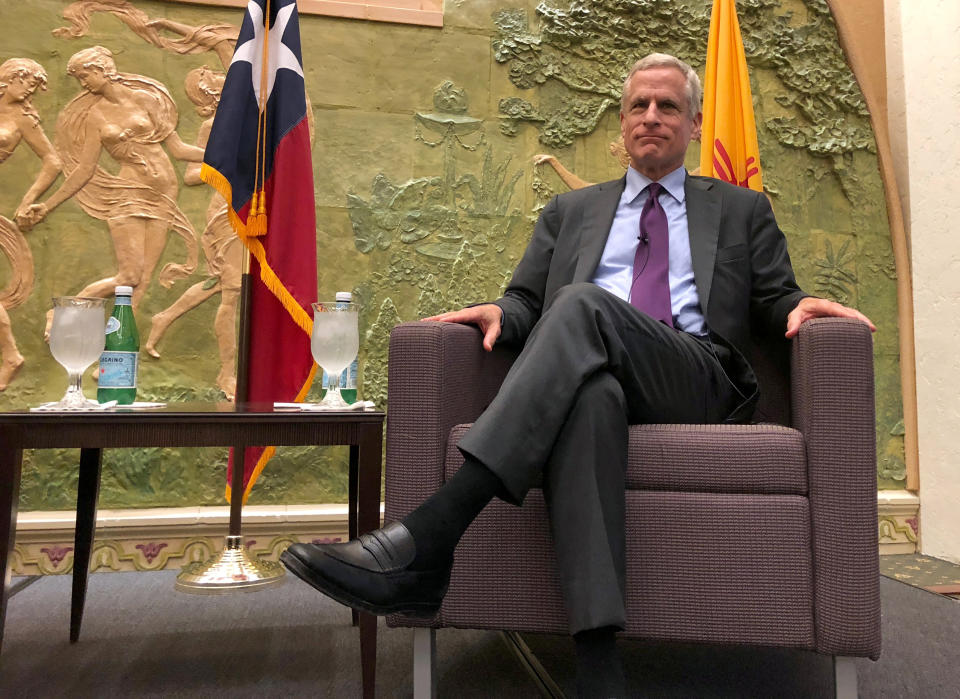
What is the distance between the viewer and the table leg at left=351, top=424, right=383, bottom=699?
1218mm

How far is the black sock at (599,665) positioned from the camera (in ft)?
3.12

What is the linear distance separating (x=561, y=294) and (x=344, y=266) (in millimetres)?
1535

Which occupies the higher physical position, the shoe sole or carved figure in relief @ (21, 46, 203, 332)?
carved figure in relief @ (21, 46, 203, 332)

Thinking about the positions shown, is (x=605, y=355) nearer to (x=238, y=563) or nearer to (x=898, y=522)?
(x=238, y=563)

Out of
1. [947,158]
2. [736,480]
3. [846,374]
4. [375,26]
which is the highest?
[375,26]

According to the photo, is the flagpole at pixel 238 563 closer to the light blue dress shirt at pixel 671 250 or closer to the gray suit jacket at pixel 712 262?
the gray suit jacket at pixel 712 262

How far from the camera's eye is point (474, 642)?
61.6 inches

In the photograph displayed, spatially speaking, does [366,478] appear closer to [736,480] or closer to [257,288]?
[736,480]

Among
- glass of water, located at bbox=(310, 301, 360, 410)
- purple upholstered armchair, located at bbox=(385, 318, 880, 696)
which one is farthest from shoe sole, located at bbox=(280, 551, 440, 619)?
glass of water, located at bbox=(310, 301, 360, 410)

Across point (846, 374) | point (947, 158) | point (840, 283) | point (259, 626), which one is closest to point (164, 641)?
point (259, 626)

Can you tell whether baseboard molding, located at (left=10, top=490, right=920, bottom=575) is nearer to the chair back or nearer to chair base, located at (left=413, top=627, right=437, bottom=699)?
the chair back

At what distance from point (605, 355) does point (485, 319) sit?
34cm

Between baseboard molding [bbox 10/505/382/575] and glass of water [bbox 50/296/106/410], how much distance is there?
1140 mm

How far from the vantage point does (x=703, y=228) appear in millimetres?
1634
